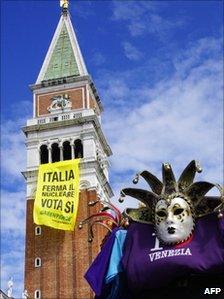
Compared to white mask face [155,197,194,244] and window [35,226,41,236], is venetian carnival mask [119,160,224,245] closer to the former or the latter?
white mask face [155,197,194,244]

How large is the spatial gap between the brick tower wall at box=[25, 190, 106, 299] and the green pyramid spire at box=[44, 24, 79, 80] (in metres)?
13.2

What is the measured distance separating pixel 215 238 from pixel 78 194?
130ft

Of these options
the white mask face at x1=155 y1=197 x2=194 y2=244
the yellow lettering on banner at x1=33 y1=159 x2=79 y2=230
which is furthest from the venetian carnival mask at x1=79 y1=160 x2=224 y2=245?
the yellow lettering on banner at x1=33 y1=159 x2=79 y2=230

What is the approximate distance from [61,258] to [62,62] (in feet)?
65.8

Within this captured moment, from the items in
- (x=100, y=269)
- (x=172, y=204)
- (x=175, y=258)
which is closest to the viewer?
(x=175, y=258)

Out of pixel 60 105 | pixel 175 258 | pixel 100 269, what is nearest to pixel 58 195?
pixel 60 105

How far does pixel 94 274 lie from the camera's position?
17562 millimetres

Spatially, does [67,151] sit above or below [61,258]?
above

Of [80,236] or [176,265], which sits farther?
[80,236]

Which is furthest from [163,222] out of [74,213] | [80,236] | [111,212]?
[80,236]

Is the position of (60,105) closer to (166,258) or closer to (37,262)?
(37,262)

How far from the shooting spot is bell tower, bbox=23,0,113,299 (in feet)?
185

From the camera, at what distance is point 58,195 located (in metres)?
55.0

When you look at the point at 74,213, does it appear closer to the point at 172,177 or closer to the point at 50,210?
the point at 50,210
